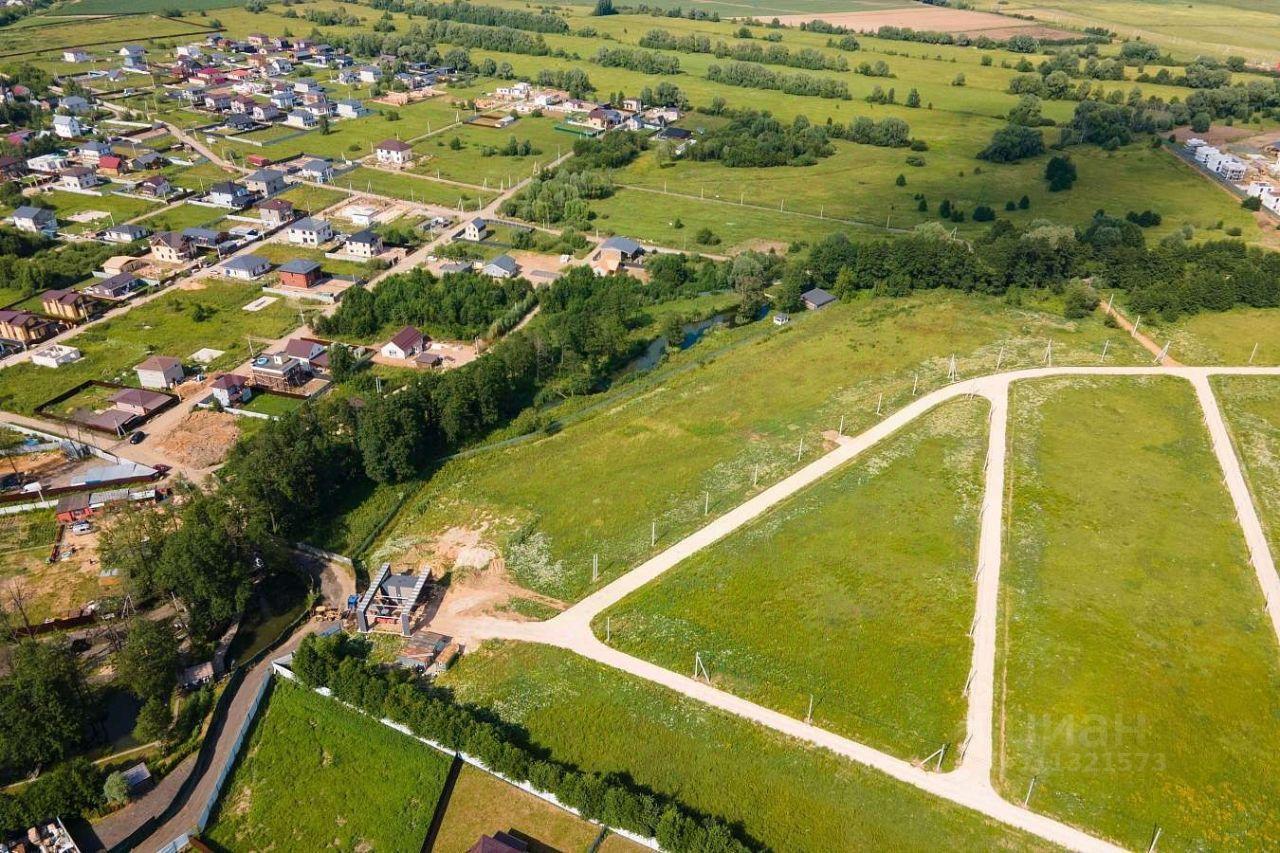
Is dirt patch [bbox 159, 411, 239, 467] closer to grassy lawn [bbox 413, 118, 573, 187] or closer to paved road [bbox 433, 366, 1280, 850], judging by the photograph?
paved road [bbox 433, 366, 1280, 850]

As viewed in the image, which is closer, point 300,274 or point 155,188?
point 300,274

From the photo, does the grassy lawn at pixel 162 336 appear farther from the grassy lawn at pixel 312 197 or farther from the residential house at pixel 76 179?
the residential house at pixel 76 179

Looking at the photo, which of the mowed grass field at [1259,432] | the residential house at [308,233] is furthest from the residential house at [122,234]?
the mowed grass field at [1259,432]

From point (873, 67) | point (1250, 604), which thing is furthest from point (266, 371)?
point (873, 67)

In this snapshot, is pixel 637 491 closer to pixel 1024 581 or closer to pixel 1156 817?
pixel 1024 581

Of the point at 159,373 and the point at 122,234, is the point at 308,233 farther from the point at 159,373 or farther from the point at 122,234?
the point at 159,373

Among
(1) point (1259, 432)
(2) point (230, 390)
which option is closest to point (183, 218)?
(2) point (230, 390)

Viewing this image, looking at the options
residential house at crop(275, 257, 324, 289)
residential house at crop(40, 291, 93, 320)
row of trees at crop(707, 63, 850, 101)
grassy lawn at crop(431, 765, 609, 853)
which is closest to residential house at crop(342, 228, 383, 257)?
residential house at crop(275, 257, 324, 289)
